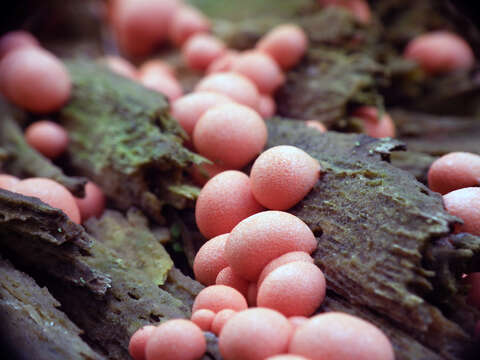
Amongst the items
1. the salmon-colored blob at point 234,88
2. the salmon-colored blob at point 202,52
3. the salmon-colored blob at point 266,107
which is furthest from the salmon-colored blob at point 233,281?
the salmon-colored blob at point 202,52

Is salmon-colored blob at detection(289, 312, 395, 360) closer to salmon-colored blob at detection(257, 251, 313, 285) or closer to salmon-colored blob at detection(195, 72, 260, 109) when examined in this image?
salmon-colored blob at detection(257, 251, 313, 285)

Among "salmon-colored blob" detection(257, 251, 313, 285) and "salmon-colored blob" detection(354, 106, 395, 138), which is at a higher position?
"salmon-colored blob" detection(354, 106, 395, 138)

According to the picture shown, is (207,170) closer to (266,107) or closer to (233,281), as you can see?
(233,281)

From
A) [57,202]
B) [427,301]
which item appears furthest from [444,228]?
[57,202]

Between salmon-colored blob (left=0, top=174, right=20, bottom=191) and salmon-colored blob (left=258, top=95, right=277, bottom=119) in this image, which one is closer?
salmon-colored blob (left=0, top=174, right=20, bottom=191)

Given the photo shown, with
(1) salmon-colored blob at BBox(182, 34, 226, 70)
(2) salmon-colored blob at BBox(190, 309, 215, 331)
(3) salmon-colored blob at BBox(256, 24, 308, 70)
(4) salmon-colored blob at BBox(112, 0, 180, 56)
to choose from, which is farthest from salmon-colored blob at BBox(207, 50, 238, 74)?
(2) salmon-colored blob at BBox(190, 309, 215, 331)
